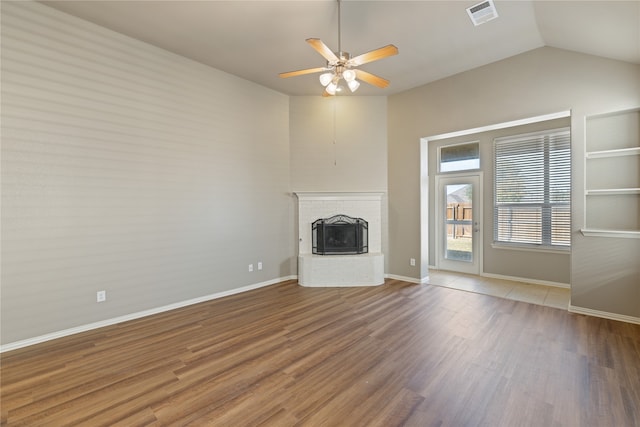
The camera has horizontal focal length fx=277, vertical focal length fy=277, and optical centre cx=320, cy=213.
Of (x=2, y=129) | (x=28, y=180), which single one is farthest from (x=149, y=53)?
(x=28, y=180)

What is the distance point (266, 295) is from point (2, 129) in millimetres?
3407

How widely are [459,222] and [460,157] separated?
4.36 ft

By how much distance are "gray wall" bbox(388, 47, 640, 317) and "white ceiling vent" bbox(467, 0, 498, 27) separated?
1.20 meters

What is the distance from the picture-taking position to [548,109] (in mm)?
3604

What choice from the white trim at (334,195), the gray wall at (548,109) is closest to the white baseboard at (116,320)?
the white trim at (334,195)

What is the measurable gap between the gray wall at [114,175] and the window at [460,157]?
3.82 m

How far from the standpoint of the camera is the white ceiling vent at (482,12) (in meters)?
2.82

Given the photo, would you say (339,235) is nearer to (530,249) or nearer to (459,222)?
(459,222)

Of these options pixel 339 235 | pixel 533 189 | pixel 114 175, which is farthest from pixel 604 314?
pixel 114 175

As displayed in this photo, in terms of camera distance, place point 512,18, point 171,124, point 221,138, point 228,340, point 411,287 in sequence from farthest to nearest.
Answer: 1. point 411,287
2. point 221,138
3. point 171,124
4. point 512,18
5. point 228,340

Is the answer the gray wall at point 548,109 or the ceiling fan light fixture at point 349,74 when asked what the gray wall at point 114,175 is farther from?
the gray wall at point 548,109

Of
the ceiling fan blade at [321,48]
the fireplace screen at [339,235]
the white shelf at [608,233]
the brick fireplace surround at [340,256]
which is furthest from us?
the fireplace screen at [339,235]

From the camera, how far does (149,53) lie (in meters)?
3.51

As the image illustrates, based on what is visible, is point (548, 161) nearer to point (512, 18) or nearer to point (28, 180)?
point (512, 18)
